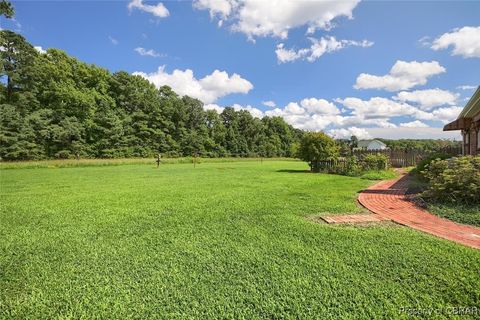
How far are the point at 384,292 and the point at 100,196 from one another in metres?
7.62

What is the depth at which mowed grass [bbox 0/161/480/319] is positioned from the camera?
222 cm

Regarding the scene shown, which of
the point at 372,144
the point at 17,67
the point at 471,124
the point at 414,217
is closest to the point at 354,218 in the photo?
the point at 414,217

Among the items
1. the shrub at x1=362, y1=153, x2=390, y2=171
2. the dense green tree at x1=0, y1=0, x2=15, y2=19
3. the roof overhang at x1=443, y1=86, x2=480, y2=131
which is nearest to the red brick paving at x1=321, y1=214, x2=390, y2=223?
the roof overhang at x1=443, y1=86, x2=480, y2=131

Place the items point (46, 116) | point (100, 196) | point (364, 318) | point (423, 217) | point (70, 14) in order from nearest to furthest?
point (364, 318) < point (423, 217) < point (100, 196) < point (70, 14) < point (46, 116)

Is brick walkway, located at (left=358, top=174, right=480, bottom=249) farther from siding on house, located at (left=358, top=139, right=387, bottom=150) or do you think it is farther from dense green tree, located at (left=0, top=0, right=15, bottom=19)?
siding on house, located at (left=358, top=139, right=387, bottom=150)

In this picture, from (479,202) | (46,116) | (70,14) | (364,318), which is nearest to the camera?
(364,318)

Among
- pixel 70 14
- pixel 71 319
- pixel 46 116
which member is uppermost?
pixel 70 14

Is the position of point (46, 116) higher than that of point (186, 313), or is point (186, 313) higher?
point (46, 116)

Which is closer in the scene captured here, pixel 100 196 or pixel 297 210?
pixel 297 210

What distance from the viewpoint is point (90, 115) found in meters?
38.1

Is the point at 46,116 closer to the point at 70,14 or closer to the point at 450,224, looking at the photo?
the point at 70,14

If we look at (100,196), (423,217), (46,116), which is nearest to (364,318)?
(423,217)

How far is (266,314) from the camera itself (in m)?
2.10

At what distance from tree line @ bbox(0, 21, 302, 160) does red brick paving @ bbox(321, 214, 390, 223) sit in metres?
16.4
